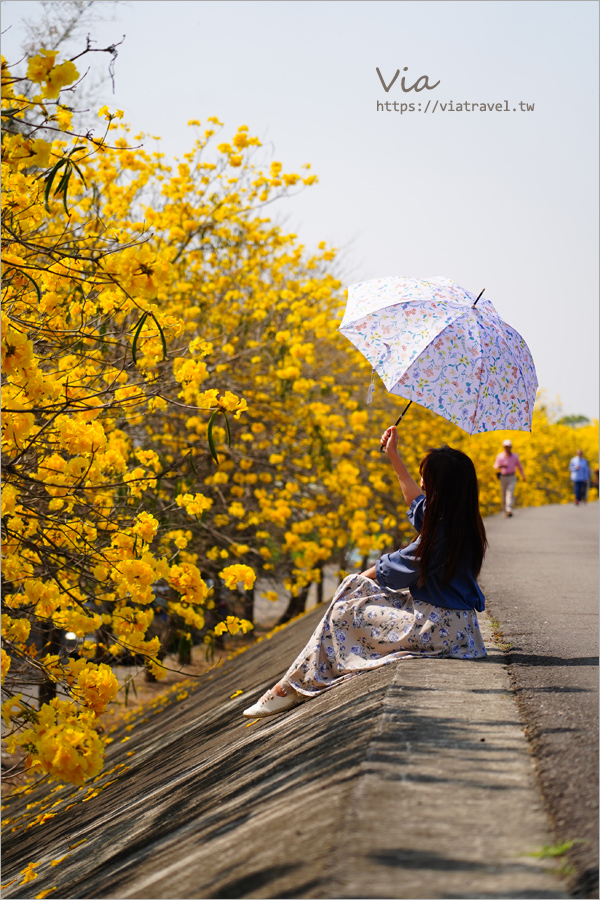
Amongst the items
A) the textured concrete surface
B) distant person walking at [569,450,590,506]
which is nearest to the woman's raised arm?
the textured concrete surface

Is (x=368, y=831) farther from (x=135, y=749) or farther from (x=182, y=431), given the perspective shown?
(x=182, y=431)

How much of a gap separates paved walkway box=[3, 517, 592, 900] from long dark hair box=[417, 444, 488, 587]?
1.52 feet

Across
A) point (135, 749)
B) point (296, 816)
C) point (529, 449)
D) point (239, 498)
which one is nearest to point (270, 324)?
point (239, 498)

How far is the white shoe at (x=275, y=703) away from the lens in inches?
154

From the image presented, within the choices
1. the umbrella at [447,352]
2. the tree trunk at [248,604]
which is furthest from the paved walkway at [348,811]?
the tree trunk at [248,604]

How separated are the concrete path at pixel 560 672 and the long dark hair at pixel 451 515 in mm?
539

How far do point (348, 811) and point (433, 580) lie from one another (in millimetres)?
1868

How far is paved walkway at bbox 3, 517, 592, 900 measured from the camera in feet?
5.90

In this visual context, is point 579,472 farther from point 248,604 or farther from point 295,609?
point 248,604

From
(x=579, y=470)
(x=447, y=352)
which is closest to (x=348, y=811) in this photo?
(x=447, y=352)

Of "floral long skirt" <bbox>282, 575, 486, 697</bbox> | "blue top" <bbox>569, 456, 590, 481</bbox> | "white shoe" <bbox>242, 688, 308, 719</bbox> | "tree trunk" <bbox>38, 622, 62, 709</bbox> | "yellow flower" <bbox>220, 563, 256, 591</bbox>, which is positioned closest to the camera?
"floral long skirt" <bbox>282, 575, 486, 697</bbox>

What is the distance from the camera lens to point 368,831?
190 centimetres

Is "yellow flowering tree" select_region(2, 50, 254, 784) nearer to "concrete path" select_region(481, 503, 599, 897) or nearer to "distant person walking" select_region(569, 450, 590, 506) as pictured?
"concrete path" select_region(481, 503, 599, 897)

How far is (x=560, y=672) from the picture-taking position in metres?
3.50
